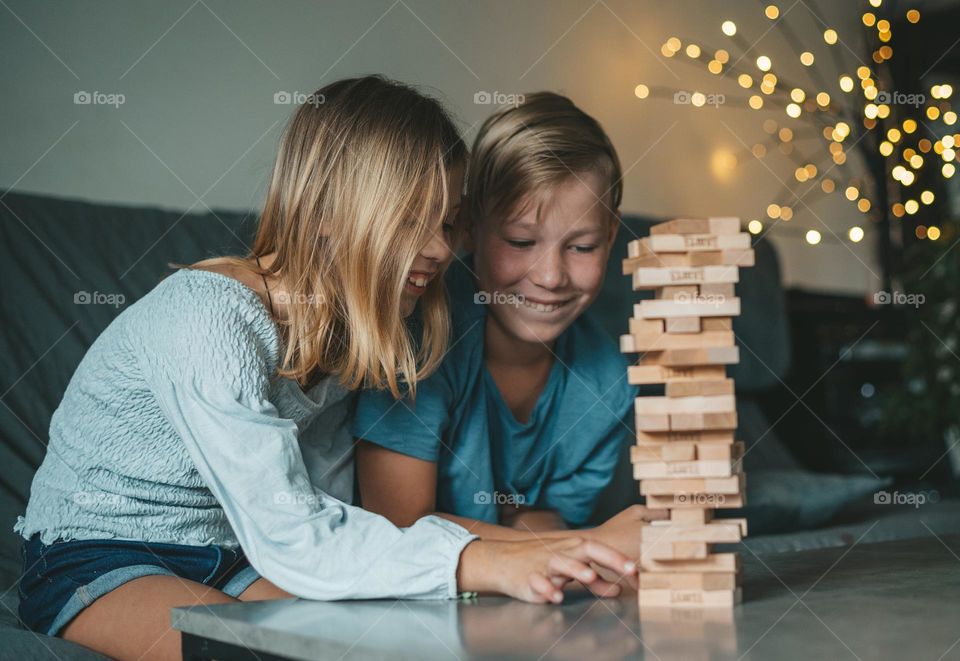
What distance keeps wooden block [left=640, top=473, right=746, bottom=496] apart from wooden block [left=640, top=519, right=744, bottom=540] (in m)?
0.03

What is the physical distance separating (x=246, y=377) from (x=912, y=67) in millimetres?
3428

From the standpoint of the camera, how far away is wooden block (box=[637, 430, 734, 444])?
3.15 feet

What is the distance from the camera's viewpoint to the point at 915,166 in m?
3.54

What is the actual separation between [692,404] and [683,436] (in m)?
0.04

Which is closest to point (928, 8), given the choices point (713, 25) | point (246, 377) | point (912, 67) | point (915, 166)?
point (912, 67)

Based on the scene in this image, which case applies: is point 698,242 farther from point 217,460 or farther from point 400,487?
point 400,487

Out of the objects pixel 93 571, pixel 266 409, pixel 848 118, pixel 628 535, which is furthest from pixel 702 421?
pixel 848 118

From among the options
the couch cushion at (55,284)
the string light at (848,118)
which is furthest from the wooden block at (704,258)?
the string light at (848,118)

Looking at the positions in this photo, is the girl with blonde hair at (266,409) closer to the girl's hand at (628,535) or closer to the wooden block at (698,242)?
the girl's hand at (628,535)

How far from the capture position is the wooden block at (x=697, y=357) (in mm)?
944

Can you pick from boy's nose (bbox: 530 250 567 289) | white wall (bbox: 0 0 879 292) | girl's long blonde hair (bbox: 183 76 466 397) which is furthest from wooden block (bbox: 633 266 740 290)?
white wall (bbox: 0 0 879 292)

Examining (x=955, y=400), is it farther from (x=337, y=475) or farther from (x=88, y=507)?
(x=88, y=507)

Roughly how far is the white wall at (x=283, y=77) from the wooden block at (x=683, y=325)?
4.37ft

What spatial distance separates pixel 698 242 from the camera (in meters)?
0.97
